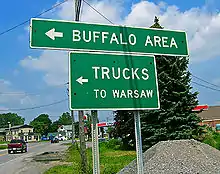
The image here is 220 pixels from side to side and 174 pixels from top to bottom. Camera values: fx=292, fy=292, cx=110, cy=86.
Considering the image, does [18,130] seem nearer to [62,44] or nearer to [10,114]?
[10,114]

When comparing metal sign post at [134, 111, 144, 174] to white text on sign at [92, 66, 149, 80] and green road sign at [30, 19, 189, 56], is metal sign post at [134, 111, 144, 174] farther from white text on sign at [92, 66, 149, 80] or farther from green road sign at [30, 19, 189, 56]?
green road sign at [30, 19, 189, 56]

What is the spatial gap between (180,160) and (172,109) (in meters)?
10.3

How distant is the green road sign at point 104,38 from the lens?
325 cm

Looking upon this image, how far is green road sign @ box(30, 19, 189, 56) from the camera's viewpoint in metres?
3.25

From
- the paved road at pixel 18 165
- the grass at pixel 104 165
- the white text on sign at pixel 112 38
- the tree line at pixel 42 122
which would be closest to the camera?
the white text on sign at pixel 112 38

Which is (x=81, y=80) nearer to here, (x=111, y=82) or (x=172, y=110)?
(x=111, y=82)

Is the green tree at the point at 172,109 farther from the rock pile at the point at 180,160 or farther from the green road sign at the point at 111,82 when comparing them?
the green road sign at the point at 111,82

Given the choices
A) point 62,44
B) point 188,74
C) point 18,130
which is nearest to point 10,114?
point 18,130

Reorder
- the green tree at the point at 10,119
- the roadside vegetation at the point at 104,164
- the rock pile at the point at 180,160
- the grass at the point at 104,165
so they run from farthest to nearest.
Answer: the green tree at the point at 10,119, the roadside vegetation at the point at 104,164, the grass at the point at 104,165, the rock pile at the point at 180,160

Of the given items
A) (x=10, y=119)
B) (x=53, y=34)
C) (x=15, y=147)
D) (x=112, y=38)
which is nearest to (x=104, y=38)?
(x=112, y=38)

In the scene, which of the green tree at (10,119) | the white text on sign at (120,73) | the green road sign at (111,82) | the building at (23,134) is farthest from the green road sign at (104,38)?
the green tree at (10,119)

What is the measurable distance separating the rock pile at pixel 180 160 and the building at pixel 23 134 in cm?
11036

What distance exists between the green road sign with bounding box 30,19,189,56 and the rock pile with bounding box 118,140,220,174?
3686mm

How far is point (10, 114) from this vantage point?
16425 cm
